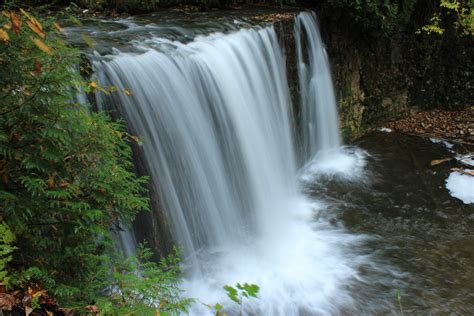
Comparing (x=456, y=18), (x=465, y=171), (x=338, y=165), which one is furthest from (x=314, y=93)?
(x=456, y=18)

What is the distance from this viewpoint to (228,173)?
18.4ft

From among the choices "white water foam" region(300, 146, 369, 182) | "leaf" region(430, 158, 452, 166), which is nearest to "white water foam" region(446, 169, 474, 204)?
"leaf" region(430, 158, 452, 166)

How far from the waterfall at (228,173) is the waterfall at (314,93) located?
91 cm

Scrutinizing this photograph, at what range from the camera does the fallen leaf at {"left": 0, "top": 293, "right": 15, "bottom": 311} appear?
199 cm

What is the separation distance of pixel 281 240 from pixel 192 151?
1.68m

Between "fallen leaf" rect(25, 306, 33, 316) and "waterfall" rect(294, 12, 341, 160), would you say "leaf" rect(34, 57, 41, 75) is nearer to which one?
"fallen leaf" rect(25, 306, 33, 316)

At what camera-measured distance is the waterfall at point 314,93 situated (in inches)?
296

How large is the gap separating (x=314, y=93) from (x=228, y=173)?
9.87ft

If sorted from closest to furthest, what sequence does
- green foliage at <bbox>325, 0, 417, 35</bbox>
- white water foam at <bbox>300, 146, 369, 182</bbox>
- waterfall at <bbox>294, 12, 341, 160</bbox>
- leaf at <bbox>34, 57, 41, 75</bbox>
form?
leaf at <bbox>34, 57, 41, 75</bbox>, white water foam at <bbox>300, 146, 369, 182</bbox>, waterfall at <bbox>294, 12, 341, 160</bbox>, green foliage at <bbox>325, 0, 417, 35</bbox>

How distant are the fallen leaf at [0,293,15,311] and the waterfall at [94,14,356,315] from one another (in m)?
2.34

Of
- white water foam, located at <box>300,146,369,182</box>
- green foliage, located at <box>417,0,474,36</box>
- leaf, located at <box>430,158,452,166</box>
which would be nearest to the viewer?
white water foam, located at <box>300,146,369,182</box>

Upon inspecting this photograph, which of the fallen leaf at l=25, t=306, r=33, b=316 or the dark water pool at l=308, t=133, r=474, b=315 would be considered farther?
the dark water pool at l=308, t=133, r=474, b=315

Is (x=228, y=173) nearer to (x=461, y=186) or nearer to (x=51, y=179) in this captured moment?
(x=51, y=179)

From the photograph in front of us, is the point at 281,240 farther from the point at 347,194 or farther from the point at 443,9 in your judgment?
the point at 443,9
